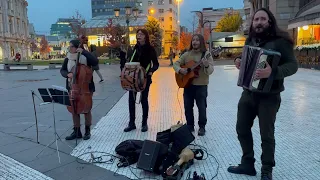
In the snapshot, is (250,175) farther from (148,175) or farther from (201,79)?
(201,79)

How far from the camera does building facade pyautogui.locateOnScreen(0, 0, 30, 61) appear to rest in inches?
2717

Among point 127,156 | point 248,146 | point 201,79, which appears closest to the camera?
point 248,146

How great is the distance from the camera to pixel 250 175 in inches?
154

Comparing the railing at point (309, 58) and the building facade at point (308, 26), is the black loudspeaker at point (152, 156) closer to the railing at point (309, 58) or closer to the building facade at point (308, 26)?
the railing at point (309, 58)

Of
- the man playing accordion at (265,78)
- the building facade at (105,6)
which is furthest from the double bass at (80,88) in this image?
the building facade at (105,6)

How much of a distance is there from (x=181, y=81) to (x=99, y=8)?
457 feet

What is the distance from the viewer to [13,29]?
75.6 metres

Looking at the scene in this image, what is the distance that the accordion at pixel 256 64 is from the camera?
3191 mm

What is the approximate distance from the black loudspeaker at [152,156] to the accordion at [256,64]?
4.54ft

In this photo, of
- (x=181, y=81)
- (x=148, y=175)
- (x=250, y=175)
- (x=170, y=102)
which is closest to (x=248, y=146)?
(x=250, y=175)

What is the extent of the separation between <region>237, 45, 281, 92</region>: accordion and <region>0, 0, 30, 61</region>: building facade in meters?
66.5

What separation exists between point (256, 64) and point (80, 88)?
10.0ft

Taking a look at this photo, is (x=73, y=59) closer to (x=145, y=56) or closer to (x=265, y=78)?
(x=145, y=56)

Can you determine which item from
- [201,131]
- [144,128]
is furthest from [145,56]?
[201,131]
